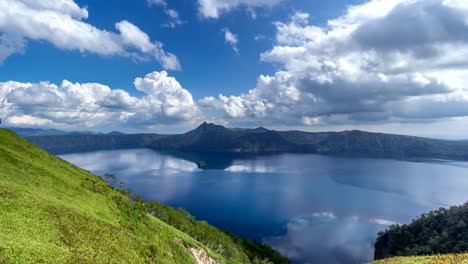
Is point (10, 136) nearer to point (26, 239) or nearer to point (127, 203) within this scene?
point (127, 203)

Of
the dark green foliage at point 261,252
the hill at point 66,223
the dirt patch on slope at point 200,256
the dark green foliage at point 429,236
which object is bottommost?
the dark green foliage at point 261,252

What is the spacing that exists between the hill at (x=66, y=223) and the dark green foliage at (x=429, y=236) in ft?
329

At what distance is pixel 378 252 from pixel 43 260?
151734 mm

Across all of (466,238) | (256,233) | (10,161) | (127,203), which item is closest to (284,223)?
(256,233)

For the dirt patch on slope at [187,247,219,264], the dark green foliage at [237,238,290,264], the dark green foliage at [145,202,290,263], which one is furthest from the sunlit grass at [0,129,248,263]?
the dark green foliage at [237,238,290,264]

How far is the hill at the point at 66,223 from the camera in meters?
19.9

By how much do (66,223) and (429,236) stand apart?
14565 cm

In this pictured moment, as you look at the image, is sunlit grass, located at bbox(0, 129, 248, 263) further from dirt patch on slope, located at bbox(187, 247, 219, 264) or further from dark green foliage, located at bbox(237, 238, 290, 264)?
dark green foliage, located at bbox(237, 238, 290, 264)

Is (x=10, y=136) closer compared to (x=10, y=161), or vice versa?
(x=10, y=161)

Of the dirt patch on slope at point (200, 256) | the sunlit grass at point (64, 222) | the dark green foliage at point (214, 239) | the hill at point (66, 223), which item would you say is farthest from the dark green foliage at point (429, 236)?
the sunlit grass at point (64, 222)

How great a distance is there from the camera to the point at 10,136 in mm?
50750

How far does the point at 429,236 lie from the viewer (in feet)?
389

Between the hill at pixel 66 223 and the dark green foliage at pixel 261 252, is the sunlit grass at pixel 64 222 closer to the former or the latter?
the hill at pixel 66 223

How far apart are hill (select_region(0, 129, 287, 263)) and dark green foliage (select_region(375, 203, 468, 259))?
10036 cm
